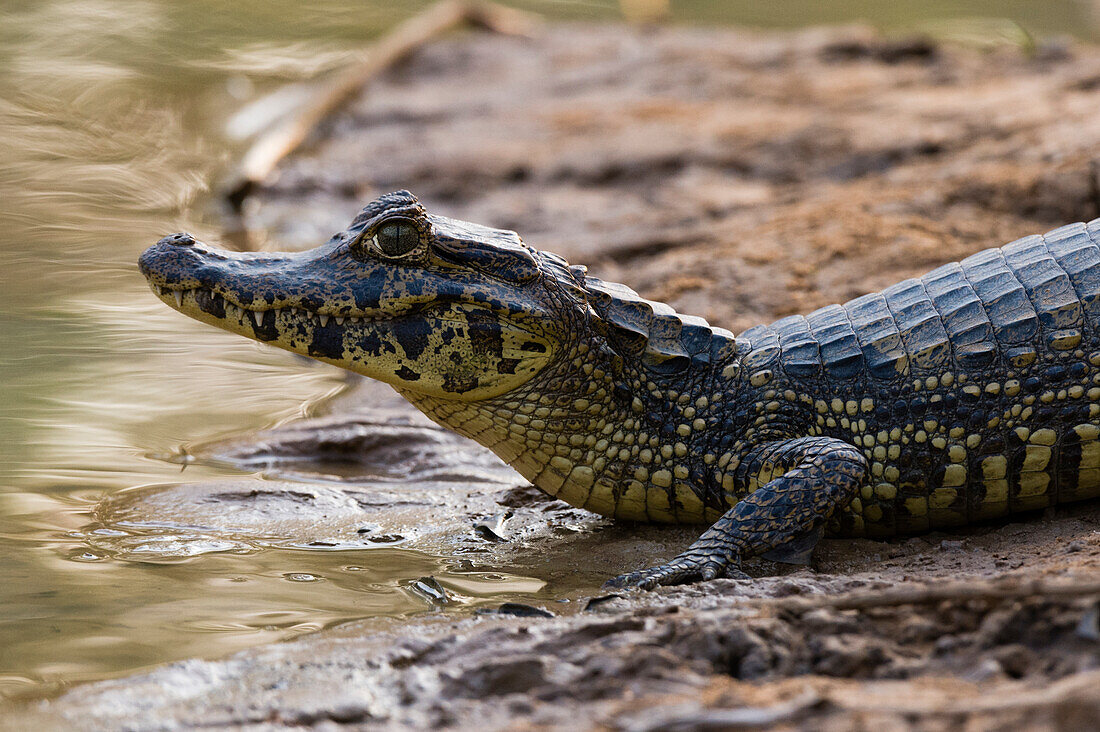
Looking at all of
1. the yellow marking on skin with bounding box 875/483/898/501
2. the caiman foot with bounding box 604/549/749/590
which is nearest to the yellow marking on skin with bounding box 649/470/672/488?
the caiman foot with bounding box 604/549/749/590

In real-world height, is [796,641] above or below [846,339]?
below

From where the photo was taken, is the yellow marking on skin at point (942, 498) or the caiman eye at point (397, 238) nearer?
the yellow marking on skin at point (942, 498)

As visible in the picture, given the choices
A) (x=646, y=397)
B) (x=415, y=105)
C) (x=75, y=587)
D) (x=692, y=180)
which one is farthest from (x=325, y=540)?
(x=415, y=105)

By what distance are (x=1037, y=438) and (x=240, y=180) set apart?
22.2ft

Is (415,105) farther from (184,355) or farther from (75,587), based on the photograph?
(75,587)

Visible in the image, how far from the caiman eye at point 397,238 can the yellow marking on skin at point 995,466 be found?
2.12 meters

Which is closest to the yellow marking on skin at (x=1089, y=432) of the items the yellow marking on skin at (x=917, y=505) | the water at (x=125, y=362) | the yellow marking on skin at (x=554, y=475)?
the yellow marking on skin at (x=917, y=505)

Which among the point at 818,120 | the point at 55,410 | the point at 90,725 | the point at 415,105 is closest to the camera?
the point at 90,725

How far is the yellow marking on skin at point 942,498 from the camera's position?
383 cm

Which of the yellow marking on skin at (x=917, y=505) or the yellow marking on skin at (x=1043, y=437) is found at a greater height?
the yellow marking on skin at (x=1043, y=437)

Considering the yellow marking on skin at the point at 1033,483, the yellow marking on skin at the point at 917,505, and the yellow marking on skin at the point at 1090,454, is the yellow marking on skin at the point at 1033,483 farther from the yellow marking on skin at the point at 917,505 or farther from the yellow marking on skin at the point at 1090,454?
the yellow marking on skin at the point at 917,505

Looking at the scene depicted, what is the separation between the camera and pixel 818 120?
30.5 feet

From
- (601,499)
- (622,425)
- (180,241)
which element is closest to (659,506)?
(601,499)

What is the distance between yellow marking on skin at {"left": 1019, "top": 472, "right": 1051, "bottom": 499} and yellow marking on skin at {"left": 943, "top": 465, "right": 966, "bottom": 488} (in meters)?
0.19
